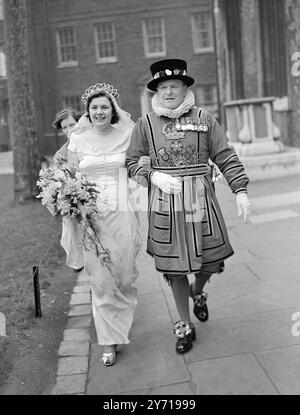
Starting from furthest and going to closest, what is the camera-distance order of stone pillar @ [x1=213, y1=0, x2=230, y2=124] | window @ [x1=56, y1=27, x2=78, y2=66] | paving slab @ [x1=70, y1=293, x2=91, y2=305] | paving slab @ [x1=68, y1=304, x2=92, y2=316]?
window @ [x1=56, y1=27, x2=78, y2=66]
stone pillar @ [x1=213, y1=0, x2=230, y2=124]
paving slab @ [x1=70, y1=293, x2=91, y2=305]
paving slab @ [x1=68, y1=304, x2=92, y2=316]

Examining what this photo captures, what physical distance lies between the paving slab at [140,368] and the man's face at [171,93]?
1.67 metres

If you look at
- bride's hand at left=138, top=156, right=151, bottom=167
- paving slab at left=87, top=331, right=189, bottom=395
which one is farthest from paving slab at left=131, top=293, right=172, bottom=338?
bride's hand at left=138, top=156, right=151, bottom=167

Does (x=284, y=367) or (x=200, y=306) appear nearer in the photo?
(x=284, y=367)

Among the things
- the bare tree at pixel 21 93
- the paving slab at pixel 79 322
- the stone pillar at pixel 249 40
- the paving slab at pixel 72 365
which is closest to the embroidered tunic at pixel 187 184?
the paving slab at pixel 72 365

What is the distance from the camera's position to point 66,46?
19.8 m

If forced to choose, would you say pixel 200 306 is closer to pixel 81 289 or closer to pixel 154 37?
pixel 81 289

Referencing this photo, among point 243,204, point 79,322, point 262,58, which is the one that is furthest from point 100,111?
point 262,58

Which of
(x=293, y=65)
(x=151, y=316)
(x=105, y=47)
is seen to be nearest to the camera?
(x=151, y=316)

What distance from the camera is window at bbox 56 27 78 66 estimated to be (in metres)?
19.1

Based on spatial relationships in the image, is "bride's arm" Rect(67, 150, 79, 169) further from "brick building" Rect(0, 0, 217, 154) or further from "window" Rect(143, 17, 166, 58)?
"window" Rect(143, 17, 166, 58)

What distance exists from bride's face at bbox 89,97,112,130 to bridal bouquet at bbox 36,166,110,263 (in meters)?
0.37

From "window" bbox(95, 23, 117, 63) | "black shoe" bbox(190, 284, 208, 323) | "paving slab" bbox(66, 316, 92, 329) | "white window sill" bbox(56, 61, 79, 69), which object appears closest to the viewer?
"black shoe" bbox(190, 284, 208, 323)

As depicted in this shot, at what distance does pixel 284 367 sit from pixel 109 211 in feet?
4.94
